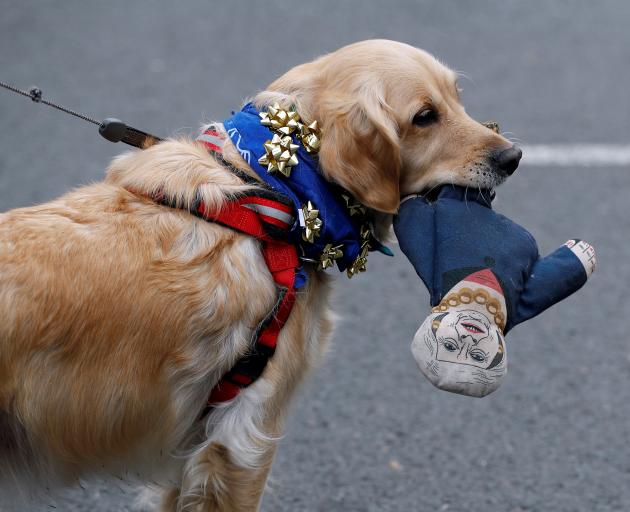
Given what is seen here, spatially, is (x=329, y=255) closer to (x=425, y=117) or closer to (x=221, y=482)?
(x=425, y=117)

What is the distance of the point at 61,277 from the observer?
240 centimetres

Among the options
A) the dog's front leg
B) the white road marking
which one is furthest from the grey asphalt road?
the dog's front leg

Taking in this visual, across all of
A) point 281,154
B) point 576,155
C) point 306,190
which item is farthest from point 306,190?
point 576,155

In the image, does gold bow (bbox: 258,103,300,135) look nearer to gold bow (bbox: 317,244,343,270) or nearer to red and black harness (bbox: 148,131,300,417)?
red and black harness (bbox: 148,131,300,417)

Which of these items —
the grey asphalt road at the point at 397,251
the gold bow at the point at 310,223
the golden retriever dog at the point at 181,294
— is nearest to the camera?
the golden retriever dog at the point at 181,294

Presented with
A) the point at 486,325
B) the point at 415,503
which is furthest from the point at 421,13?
A: the point at 486,325

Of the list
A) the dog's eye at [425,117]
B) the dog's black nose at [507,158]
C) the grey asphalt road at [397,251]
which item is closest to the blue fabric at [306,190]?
the dog's eye at [425,117]

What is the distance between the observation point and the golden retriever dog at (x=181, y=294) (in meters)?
2.41

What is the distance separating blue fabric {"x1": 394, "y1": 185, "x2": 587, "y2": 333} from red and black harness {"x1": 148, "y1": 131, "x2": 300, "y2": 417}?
0.34 meters

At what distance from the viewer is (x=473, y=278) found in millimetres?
2510

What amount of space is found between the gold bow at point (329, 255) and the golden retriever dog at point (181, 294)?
0.33ft

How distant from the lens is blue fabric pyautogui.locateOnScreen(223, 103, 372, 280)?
2.57m

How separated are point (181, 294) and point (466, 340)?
0.77m

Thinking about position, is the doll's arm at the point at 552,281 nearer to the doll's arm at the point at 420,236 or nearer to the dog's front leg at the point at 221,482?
the doll's arm at the point at 420,236
